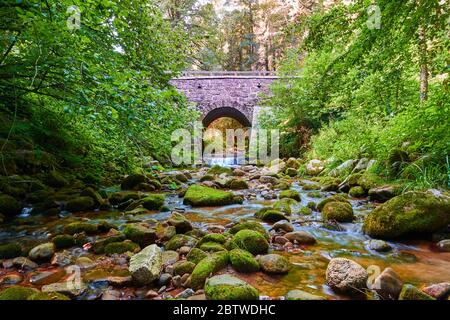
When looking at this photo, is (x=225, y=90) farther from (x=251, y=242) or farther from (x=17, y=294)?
(x=17, y=294)

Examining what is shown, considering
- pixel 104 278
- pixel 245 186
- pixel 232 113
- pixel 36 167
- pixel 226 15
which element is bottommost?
pixel 104 278

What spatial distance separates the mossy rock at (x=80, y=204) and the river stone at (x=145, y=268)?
2.93m

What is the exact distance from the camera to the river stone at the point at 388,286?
2012mm

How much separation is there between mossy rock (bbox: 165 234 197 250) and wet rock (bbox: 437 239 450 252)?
2.67m

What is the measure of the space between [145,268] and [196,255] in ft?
1.79

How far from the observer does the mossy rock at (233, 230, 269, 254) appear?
2945 millimetres

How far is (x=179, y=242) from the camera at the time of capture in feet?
10.2

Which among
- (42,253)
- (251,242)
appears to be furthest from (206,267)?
(42,253)
